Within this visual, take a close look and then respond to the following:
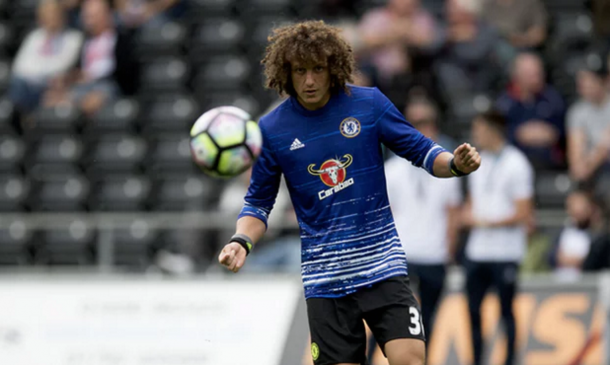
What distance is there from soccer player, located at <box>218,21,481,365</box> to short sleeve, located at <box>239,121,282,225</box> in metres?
0.06

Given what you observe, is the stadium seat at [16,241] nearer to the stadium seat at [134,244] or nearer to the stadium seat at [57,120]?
the stadium seat at [134,244]

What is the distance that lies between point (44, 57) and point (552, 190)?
24.1 ft

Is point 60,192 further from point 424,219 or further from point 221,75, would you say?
point 424,219

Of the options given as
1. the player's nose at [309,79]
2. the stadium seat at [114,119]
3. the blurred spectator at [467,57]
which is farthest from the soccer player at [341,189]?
the stadium seat at [114,119]

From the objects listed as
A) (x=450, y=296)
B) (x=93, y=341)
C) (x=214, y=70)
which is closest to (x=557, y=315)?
(x=450, y=296)

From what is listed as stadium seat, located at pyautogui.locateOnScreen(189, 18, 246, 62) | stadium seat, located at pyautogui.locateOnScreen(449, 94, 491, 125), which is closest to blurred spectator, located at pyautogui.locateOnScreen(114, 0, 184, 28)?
stadium seat, located at pyautogui.locateOnScreen(189, 18, 246, 62)

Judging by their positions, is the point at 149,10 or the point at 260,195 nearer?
the point at 260,195

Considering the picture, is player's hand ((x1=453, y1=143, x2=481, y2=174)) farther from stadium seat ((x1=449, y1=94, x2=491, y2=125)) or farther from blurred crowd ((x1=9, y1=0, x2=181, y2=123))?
blurred crowd ((x1=9, y1=0, x2=181, y2=123))

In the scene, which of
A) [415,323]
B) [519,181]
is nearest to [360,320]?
[415,323]

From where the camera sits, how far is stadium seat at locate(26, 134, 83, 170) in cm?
1446

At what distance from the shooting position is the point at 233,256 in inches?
228

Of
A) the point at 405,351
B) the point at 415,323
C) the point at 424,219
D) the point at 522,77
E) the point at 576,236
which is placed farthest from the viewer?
the point at 522,77

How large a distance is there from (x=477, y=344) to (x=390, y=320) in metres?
4.23

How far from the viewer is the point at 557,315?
35.8 ft
